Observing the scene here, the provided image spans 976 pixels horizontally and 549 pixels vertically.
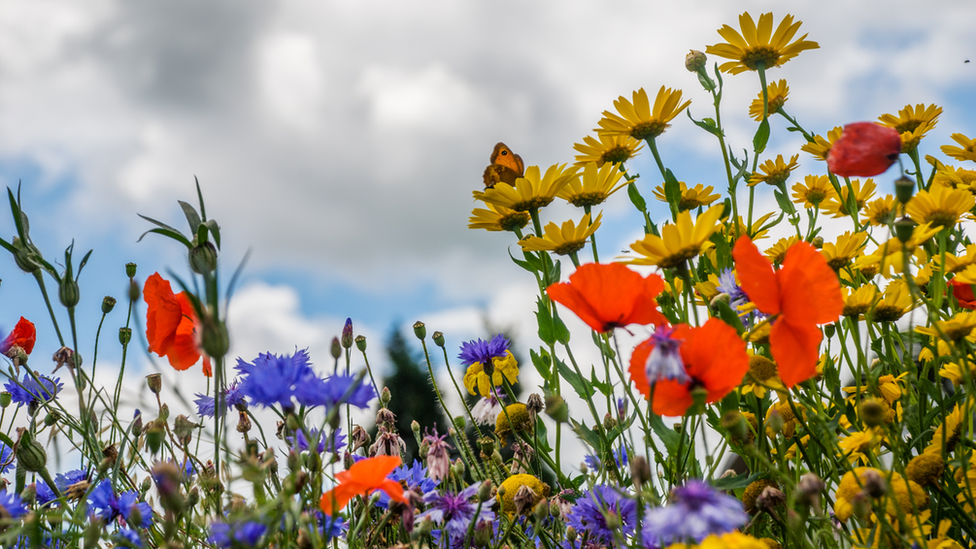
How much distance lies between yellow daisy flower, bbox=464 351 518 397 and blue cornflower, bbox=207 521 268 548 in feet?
3.03

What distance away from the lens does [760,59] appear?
1465 mm

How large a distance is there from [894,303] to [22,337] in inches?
72.3

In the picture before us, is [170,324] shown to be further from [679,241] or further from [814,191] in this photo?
[814,191]

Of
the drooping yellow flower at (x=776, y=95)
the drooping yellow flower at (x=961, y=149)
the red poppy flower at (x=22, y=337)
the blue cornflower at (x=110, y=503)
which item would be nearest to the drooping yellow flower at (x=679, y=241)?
the blue cornflower at (x=110, y=503)

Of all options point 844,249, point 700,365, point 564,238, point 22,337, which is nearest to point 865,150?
point 700,365

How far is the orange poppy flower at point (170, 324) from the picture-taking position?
3.67ft

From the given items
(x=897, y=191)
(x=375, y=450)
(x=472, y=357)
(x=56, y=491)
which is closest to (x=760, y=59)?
(x=897, y=191)

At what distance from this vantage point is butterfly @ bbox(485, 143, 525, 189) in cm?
163

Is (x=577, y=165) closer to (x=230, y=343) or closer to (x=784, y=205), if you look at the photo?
(x=784, y=205)

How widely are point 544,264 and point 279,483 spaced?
2.06 feet

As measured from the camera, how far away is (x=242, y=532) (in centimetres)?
63

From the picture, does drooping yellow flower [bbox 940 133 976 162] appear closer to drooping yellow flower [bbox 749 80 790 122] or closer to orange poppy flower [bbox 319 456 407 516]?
drooping yellow flower [bbox 749 80 790 122]

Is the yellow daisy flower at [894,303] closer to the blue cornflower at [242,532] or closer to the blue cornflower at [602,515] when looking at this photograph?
the blue cornflower at [602,515]

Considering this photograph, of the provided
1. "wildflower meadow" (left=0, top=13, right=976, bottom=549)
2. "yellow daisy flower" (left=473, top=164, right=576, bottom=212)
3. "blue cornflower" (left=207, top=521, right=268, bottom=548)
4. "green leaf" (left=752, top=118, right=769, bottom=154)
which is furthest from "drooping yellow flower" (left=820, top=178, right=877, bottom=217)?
"blue cornflower" (left=207, top=521, right=268, bottom=548)
